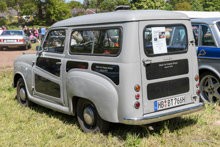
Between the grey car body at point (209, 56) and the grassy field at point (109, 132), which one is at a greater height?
the grey car body at point (209, 56)

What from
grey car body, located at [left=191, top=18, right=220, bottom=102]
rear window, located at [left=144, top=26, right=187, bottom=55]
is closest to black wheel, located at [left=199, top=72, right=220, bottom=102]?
grey car body, located at [left=191, top=18, right=220, bottom=102]

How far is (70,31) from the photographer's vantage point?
5.21 m

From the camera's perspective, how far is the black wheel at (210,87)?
20.2 ft

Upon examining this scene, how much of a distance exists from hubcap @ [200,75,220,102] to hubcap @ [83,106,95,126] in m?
2.88

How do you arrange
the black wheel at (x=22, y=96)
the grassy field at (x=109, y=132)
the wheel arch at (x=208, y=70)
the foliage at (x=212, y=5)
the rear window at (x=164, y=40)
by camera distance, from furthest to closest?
the foliage at (x=212, y=5) < the black wheel at (x=22, y=96) < the wheel arch at (x=208, y=70) < the grassy field at (x=109, y=132) < the rear window at (x=164, y=40)

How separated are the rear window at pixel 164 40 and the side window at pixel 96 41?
46 cm

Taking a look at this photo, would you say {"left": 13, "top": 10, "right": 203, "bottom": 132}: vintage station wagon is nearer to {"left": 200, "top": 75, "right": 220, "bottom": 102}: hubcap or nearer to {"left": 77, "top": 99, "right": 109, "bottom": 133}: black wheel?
{"left": 77, "top": 99, "right": 109, "bottom": 133}: black wheel

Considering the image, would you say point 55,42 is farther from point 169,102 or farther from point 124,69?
point 169,102

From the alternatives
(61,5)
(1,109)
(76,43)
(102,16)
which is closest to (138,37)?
(102,16)

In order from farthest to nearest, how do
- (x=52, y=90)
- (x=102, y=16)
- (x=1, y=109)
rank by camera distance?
(x=1, y=109), (x=52, y=90), (x=102, y=16)

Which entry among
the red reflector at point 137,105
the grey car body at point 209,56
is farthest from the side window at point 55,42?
the grey car body at point 209,56

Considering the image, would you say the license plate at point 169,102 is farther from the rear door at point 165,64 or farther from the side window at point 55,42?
the side window at point 55,42

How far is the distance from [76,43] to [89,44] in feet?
1.15

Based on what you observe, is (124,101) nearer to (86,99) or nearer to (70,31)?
(86,99)
